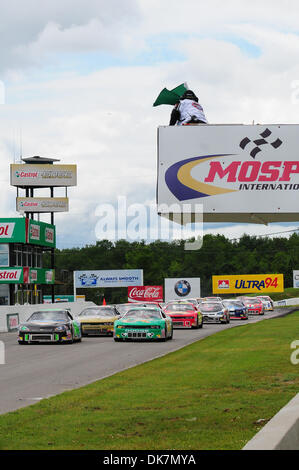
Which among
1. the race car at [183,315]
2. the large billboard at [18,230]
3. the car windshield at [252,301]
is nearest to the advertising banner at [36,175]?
the large billboard at [18,230]

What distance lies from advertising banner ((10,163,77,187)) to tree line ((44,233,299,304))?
258 feet

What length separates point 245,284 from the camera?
351 ft

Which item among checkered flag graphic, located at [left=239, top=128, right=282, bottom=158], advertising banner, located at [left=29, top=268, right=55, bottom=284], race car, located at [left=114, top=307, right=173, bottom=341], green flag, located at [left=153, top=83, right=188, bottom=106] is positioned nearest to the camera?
checkered flag graphic, located at [left=239, top=128, right=282, bottom=158]

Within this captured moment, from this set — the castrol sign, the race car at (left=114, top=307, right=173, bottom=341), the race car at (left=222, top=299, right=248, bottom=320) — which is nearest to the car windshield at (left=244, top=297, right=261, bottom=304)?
the race car at (left=222, top=299, right=248, bottom=320)

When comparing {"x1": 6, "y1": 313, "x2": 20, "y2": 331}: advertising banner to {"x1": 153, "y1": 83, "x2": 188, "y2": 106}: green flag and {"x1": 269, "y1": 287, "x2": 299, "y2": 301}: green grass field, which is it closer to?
{"x1": 153, "y1": 83, "x2": 188, "y2": 106}: green flag

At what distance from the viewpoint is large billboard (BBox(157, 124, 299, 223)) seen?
8430 mm

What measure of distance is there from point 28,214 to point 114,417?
7365cm

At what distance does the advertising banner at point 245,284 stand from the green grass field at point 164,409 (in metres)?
89.2

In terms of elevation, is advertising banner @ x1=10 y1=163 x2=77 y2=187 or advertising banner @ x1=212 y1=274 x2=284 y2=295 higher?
advertising banner @ x1=10 y1=163 x2=77 y2=187

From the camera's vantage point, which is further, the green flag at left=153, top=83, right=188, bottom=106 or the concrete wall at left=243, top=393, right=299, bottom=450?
the green flag at left=153, top=83, right=188, bottom=106

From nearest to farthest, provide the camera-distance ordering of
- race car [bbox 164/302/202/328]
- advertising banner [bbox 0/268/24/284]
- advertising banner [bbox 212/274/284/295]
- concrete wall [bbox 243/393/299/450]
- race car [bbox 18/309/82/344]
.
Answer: concrete wall [bbox 243/393/299/450], race car [bbox 18/309/82/344], race car [bbox 164/302/202/328], advertising banner [bbox 0/268/24/284], advertising banner [bbox 212/274/284/295]

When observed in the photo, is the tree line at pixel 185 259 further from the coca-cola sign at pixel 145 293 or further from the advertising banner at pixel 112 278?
the coca-cola sign at pixel 145 293
